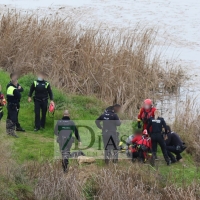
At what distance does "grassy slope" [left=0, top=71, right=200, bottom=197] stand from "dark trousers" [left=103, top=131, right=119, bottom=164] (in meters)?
1.08

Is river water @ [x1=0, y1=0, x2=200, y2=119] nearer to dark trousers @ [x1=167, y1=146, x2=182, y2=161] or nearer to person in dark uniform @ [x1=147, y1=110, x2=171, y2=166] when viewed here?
dark trousers @ [x1=167, y1=146, x2=182, y2=161]

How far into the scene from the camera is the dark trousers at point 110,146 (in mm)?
12336

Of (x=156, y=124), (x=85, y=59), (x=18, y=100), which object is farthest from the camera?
(x=85, y=59)

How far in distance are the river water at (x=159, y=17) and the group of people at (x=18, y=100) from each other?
748cm

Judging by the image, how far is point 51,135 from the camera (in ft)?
47.2

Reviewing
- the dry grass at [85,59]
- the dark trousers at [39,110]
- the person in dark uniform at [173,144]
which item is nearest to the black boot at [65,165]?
the person in dark uniform at [173,144]

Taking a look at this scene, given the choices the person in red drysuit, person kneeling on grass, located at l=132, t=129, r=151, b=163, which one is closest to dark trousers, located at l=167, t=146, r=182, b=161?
person kneeling on grass, located at l=132, t=129, r=151, b=163

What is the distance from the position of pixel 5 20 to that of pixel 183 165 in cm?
946

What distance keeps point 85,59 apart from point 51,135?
479 centimetres

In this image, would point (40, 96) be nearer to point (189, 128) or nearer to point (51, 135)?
point (51, 135)

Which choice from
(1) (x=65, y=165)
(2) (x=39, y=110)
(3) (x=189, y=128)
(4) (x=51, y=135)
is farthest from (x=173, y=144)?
(2) (x=39, y=110)

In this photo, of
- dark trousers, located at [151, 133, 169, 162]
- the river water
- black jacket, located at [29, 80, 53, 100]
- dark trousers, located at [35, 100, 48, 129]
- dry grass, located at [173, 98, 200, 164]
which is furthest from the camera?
the river water

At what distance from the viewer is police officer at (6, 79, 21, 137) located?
13164 mm

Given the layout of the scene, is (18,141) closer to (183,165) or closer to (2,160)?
(2,160)
